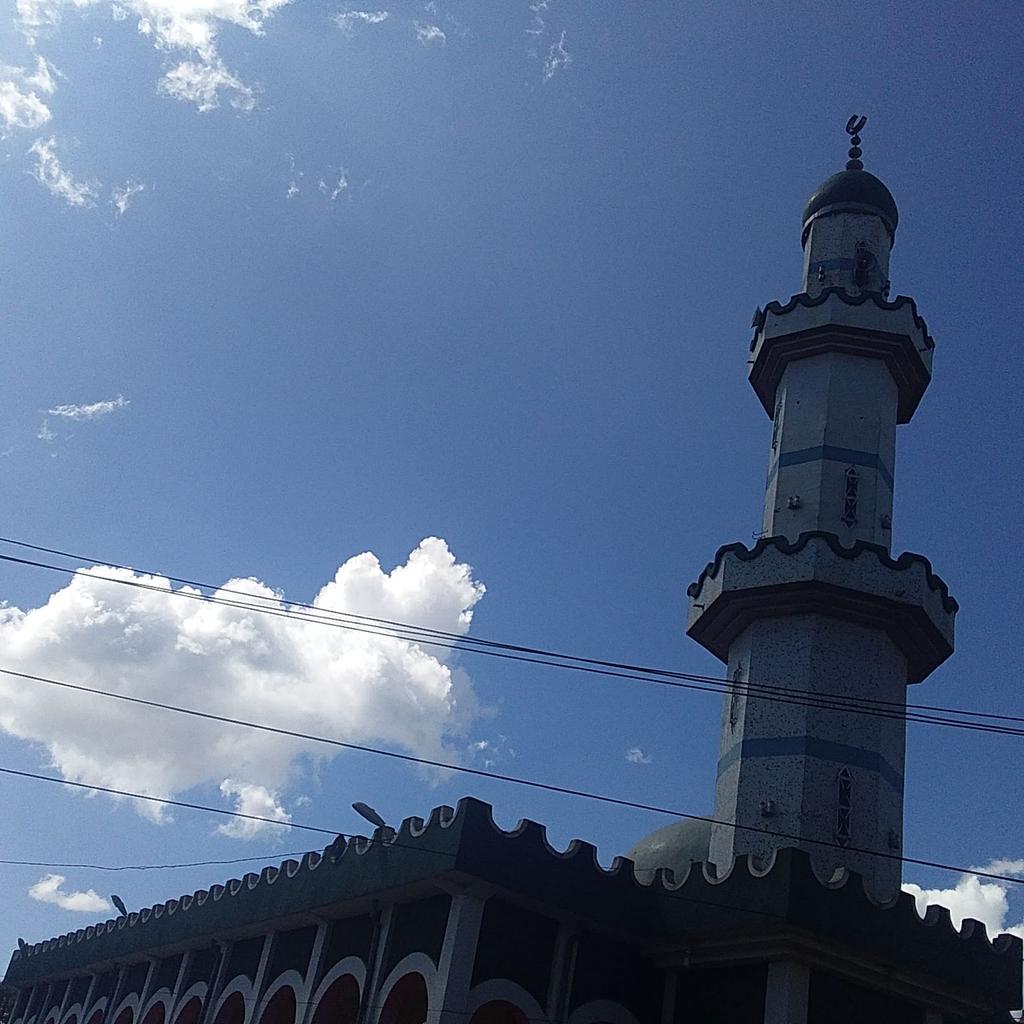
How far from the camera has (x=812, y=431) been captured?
76.7 feet

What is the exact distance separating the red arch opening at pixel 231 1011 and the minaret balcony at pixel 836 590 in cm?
1092

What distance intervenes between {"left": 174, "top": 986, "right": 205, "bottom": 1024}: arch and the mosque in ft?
0.24

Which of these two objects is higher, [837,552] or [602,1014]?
[837,552]

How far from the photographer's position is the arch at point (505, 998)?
16.5 metres

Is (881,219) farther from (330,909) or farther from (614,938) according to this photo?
(330,909)

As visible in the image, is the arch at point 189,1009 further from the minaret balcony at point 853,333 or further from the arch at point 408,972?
the minaret balcony at point 853,333

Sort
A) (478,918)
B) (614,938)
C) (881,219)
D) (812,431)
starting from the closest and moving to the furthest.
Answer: (478,918) → (614,938) → (812,431) → (881,219)

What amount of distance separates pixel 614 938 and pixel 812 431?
10390mm

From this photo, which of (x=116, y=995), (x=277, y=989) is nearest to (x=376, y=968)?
(x=277, y=989)

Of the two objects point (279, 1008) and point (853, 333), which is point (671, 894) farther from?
point (853, 333)

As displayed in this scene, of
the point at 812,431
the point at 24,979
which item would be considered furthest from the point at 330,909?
the point at 24,979

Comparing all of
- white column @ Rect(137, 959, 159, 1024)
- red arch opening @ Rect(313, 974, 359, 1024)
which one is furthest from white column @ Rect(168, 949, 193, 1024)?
red arch opening @ Rect(313, 974, 359, 1024)

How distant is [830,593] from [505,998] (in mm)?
8602

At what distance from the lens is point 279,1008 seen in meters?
20.6
